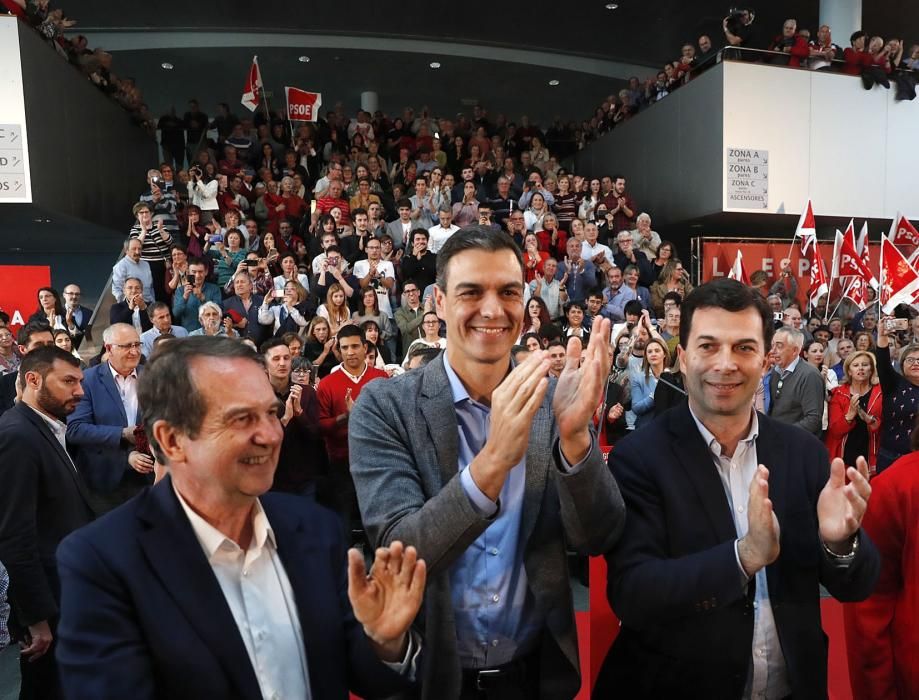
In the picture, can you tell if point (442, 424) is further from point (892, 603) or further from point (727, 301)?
point (892, 603)

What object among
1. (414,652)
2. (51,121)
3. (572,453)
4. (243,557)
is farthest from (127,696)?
(51,121)

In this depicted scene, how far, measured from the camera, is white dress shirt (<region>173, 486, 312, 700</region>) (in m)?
1.27

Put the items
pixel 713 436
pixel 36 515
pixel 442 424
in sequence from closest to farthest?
pixel 442 424 < pixel 713 436 < pixel 36 515

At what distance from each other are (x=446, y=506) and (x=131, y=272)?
25.2 ft

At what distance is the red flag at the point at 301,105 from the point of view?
1261cm

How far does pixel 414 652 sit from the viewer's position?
136 centimetres

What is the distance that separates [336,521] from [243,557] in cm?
23

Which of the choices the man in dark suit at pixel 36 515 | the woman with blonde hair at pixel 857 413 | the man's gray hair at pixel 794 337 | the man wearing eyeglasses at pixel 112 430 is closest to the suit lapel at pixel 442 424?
the man in dark suit at pixel 36 515

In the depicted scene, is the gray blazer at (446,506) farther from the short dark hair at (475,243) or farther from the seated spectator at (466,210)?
the seated spectator at (466,210)

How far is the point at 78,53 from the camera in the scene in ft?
35.6

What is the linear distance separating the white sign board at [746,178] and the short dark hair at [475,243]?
10.8m

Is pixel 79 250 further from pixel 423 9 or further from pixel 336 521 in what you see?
pixel 336 521

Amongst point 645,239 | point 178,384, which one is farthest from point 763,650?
point 645,239

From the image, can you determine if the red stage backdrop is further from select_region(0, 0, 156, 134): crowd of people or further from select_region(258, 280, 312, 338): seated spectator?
select_region(0, 0, 156, 134): crowd of people
